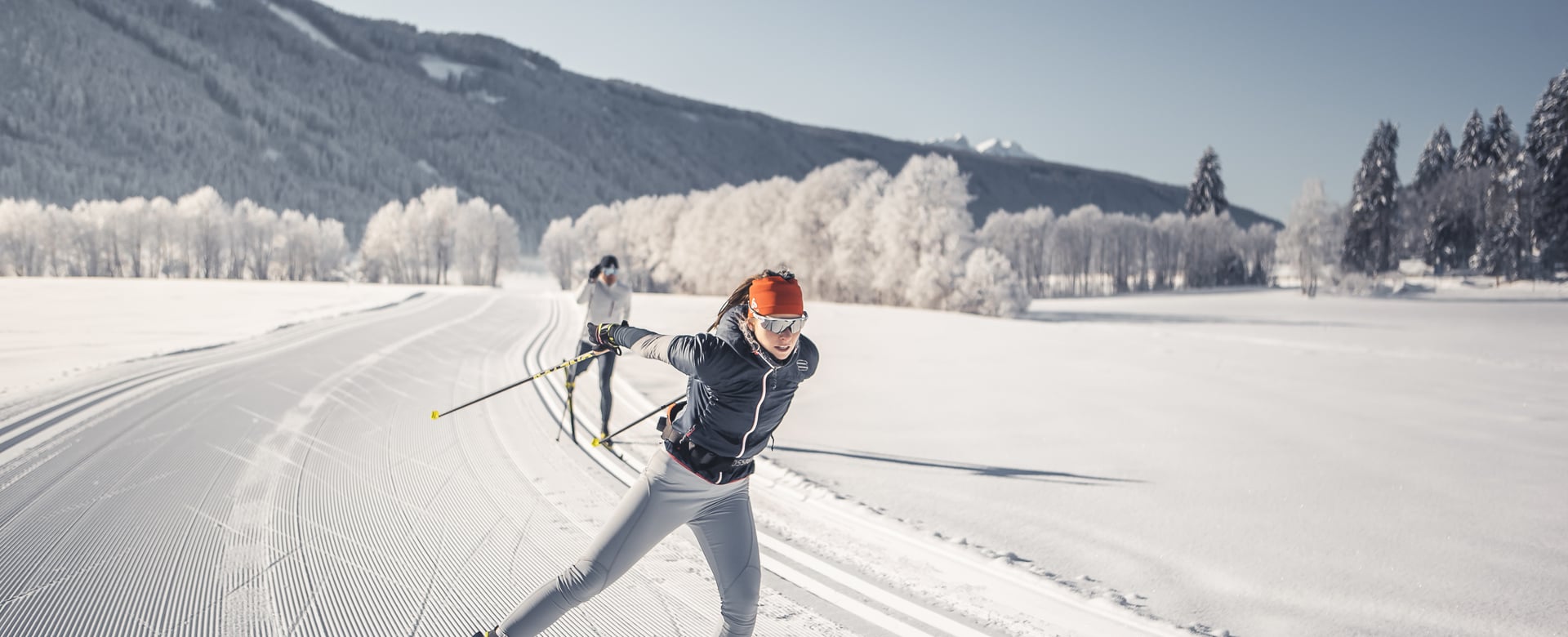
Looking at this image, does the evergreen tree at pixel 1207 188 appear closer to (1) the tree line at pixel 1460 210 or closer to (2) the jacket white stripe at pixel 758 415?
(1) the tree line at pixel 1460 210

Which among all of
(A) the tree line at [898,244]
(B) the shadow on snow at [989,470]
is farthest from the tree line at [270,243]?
(B) the shadow on snow at [989,470]

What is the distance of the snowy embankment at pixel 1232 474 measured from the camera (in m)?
4.24

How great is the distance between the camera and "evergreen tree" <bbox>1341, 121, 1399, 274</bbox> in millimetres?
65750

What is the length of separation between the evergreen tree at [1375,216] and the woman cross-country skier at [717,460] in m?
80.5

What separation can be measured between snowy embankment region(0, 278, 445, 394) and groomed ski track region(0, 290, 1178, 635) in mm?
4477

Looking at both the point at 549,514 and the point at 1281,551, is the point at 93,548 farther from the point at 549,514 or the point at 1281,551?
the point at 1281,551

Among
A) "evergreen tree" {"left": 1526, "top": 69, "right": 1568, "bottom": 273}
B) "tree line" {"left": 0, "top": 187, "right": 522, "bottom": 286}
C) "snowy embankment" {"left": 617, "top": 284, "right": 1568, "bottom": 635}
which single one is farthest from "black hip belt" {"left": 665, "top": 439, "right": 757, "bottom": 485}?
"tree line" {"left": 0, "top": 187, "right": 522, "bottom": 286}

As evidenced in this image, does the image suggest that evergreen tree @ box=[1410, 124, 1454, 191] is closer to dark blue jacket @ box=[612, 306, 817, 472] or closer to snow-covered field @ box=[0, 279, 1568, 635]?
snow-covered field @ box=[0, 279, 1568, 635]

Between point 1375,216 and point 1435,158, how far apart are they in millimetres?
34249

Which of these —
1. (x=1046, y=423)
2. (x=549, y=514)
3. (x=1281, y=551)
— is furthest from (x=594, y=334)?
(x=1046, y=423)

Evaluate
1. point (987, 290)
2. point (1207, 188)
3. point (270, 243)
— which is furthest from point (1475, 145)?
point (270, 243)

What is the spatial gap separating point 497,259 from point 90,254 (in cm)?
4196

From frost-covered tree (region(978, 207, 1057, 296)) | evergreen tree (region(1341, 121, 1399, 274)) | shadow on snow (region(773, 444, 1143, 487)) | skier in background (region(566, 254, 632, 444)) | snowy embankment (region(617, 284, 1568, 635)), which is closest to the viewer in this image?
snowy embankment (region(617, 284, 1568, 635))

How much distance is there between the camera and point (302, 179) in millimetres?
187750
